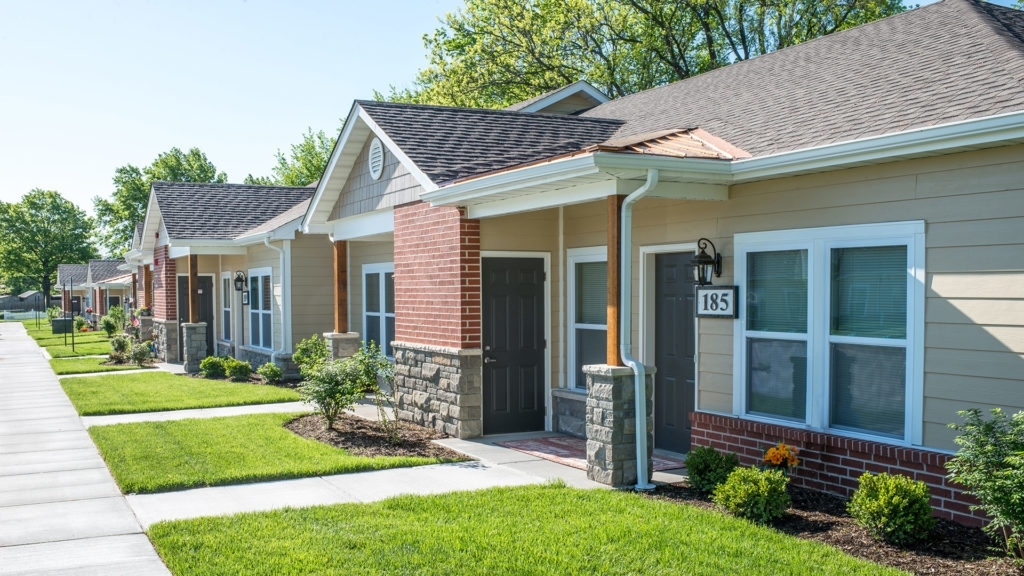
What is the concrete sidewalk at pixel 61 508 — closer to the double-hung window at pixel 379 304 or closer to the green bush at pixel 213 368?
the double-hung window at pixel 379 304

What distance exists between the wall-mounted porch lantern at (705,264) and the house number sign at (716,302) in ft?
0.33

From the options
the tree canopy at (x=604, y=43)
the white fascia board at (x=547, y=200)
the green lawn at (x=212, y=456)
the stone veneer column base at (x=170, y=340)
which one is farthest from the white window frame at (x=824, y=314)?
the tree canopy at (x=604, y=43)

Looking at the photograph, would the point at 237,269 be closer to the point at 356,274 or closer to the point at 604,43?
the point at 356,274

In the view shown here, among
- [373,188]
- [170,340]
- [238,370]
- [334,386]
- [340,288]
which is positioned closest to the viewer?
[334,386]

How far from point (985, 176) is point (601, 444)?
12.3 ft

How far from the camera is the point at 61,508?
7301 mm

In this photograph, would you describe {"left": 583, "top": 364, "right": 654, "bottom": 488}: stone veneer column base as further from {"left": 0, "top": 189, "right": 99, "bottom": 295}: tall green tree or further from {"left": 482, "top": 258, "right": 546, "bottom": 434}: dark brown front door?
{"left": 0, "top": 189, "right": 99, "bottom": 295}: tall green tree

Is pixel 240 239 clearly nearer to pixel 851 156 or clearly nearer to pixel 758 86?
pixel 758 86

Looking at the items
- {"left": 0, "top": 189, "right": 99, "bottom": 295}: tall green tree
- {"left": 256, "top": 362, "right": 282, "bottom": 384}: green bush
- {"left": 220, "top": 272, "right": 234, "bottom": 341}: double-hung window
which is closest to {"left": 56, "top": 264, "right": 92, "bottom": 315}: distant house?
{"left": 0, "top": 189, "right": 99, "bottom": 295}: tall green tree

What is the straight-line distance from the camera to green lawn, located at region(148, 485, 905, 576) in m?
5.50

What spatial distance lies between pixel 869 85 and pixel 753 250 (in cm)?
203

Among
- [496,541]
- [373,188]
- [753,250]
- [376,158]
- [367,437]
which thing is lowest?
[367,437]

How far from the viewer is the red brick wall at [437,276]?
10266 millimetres

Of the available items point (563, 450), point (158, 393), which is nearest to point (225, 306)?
point (158, 393)
